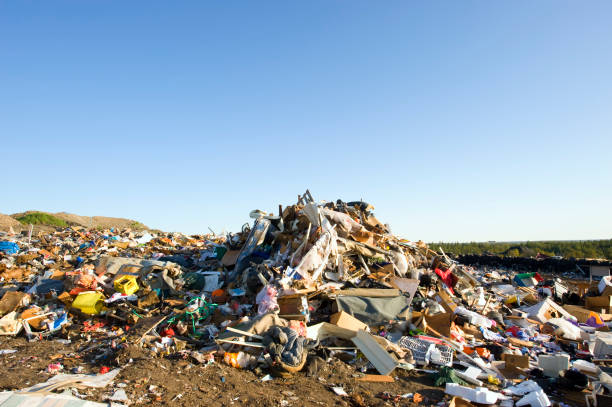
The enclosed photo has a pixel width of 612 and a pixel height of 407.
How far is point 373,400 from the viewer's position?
4.41 metres

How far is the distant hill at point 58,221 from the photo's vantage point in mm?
20656

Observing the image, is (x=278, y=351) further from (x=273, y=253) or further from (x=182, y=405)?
(x=273, y=253)

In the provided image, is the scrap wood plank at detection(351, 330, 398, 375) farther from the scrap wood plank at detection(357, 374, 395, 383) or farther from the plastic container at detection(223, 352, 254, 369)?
the plastic container at detection(223, 352, 254, 369)

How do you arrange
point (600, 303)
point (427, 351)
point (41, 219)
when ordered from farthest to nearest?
point (41, 219)
point (600, 303)
point (427, 351)

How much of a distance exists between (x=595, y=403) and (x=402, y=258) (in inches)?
195

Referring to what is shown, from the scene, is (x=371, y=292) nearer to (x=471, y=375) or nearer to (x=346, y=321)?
(x=346, y=321)

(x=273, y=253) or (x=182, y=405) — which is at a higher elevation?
(x=273, y=253)

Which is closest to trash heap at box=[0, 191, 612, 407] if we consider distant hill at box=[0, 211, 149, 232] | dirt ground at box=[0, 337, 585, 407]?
dirt ground at box=[0, 337, 585, 407]

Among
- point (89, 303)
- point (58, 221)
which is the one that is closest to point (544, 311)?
point (89, 303)

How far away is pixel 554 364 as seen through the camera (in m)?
5.49

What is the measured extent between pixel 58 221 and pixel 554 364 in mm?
25482

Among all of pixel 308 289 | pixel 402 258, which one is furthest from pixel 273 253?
pixel 402 258

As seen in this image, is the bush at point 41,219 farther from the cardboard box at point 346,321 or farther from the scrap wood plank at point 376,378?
the scrap wood plank at point 376,378

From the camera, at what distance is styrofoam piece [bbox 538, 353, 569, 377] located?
541 centimetres
